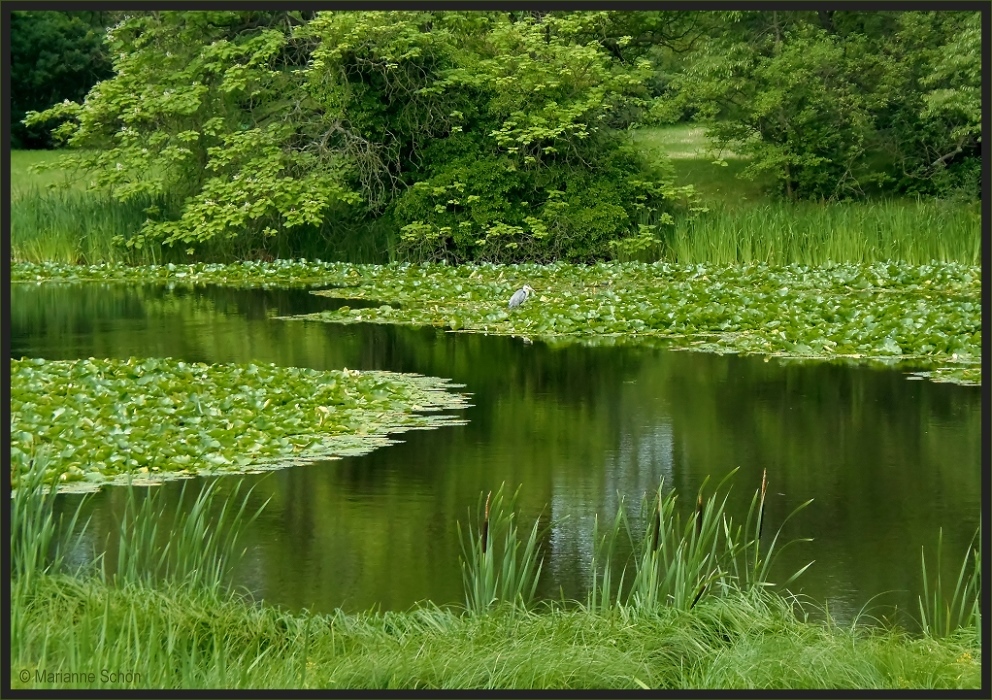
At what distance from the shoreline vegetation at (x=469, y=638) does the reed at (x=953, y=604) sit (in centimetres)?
3

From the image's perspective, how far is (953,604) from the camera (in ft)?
16.5

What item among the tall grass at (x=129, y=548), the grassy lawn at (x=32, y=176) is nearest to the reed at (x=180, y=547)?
the tall grass at (x=129, y=548)

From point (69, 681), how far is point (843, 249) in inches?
655

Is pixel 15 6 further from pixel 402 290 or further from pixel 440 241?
pixel 440 241

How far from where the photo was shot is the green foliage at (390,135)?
2109cm

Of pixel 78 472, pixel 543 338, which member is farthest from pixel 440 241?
pixel 78 472

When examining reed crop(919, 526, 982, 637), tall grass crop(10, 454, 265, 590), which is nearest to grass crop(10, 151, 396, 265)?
tall grass crop(10, 454, 265, 590)

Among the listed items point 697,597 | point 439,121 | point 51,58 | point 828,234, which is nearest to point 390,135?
point 439,121

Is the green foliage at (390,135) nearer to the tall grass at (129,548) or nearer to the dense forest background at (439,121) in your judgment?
the dense forest background at (439,121)

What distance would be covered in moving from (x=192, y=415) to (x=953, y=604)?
5461 millimetres

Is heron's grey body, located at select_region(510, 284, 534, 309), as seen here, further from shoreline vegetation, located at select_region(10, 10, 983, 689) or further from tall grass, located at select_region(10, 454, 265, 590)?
tall grass, located at select_region(10, 454, 265, 590)

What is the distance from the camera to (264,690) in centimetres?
413

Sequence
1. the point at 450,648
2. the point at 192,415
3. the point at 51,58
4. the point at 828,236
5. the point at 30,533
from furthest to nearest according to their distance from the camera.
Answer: the point at 51,58, the point at 828,236, the point at 192,415, the point at 30,533, the point at 450,648

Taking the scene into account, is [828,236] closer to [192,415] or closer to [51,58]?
[192,415]
